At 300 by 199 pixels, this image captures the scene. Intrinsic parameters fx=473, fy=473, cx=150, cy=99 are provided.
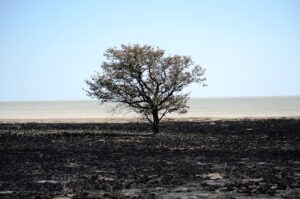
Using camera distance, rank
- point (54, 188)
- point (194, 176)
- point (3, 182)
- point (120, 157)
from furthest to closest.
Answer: point (120, 157), point (194, 176), point (3, 182), point (54, 188)

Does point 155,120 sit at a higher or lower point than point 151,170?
higher

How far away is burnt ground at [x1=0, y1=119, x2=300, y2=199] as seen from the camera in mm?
16312

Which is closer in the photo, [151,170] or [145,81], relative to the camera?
[151,170]

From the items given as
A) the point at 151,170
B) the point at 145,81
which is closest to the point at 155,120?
the point at 145,81

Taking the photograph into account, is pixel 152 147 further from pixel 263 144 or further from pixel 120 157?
pixel 263 144

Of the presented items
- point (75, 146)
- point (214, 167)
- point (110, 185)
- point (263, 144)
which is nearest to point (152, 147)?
point (75, 146)

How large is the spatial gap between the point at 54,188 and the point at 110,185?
6.71 ft

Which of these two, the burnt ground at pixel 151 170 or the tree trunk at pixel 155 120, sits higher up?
the tree trunk at pixel 155 120

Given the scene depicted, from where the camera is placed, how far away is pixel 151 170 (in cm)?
2166

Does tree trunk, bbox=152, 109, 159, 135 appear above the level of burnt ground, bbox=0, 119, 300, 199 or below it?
above

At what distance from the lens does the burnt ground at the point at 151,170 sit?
1631 centimetres

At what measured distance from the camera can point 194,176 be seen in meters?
19.8

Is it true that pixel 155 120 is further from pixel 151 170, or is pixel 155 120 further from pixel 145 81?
pixel 151 170

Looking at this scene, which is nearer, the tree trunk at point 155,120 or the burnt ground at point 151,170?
the burnt ground at point 151,170
